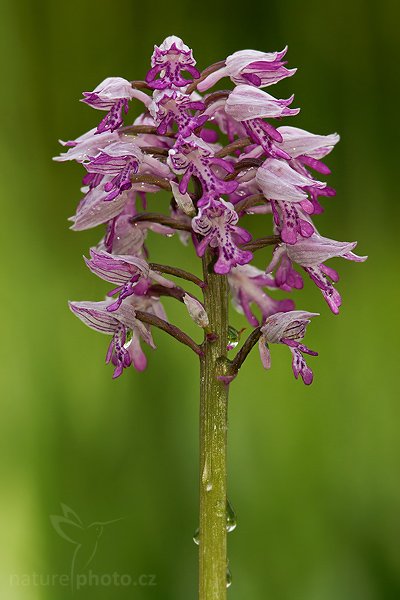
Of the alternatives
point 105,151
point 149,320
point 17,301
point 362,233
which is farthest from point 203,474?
point 362,233

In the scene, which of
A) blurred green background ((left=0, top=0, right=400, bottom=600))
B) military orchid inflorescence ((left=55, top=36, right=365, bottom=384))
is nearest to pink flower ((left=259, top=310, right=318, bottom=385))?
military orchid inflorescence ((left=55, top=36, right=365, bottom=384))

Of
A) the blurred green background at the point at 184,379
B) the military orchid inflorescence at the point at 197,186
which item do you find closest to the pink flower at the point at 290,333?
the military orchid inflorescence at the point at 197,186

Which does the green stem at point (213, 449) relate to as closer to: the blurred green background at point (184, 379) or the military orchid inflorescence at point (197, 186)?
the military orchid inflorescence at point (197, 186)

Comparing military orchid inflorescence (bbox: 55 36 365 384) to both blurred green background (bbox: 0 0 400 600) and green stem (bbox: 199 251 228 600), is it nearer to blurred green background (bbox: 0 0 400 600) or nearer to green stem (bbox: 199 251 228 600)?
green stem (bbox: 199 251 228 600)

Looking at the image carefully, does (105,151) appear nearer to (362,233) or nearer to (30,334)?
(30,334)

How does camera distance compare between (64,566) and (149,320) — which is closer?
(149,320)

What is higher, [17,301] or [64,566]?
[17,301]
